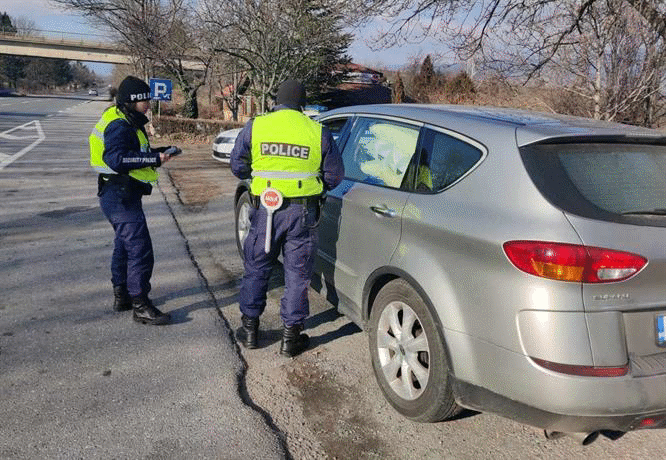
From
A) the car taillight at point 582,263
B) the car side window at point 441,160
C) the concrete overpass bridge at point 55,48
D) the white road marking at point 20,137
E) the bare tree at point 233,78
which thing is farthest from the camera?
the concrete overpass bridge at point 55,48

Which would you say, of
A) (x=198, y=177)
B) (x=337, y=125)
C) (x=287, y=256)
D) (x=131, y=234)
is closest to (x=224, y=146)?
(x=198, y=177)

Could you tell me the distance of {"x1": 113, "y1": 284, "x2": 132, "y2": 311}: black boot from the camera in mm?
4324

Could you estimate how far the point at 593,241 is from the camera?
228 centimetres

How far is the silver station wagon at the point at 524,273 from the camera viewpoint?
7.47 ft

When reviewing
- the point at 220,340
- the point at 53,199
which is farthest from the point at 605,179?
the point at 53,199

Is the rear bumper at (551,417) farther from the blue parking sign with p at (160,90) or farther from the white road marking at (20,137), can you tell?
the blue parking sign with p at (160,90)

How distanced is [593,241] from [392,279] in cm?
119

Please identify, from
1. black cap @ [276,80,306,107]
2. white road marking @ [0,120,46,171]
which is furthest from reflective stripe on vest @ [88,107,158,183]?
white road marking @ [0,120,46,171]

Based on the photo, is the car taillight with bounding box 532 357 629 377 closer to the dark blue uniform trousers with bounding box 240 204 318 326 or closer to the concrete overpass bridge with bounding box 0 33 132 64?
the dark blue uniform trousers with bounding box 240 204 318 326

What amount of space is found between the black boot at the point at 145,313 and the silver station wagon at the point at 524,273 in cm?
168

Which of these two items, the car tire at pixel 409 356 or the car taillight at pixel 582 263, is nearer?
the car taillight at pixel 582 263

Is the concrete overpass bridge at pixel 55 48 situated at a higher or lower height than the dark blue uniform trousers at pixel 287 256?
higher

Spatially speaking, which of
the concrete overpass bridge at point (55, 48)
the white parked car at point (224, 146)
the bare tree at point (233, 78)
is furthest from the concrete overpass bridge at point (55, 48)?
the white parked car at point (224, 146)

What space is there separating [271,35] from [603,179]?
15499 mm
